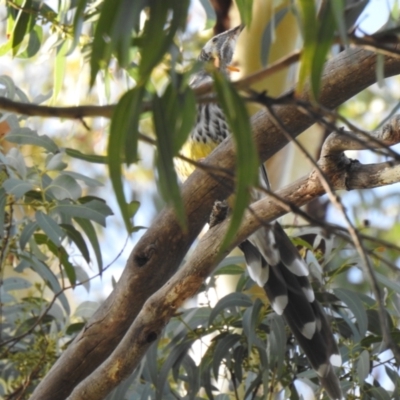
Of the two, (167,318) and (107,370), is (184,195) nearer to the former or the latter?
(167,318)

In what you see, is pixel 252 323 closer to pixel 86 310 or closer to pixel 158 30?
pixel 86 310

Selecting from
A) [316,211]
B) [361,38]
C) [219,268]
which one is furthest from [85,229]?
[316,211]

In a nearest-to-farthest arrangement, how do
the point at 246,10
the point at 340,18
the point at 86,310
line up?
the point at 340,18 → the point at 246,10 → the point at 86,310

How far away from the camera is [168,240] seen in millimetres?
1543

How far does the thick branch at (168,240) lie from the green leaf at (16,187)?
0.31 m

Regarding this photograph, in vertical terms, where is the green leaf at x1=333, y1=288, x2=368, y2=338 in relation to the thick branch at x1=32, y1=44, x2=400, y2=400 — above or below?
below

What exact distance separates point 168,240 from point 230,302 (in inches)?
12.9

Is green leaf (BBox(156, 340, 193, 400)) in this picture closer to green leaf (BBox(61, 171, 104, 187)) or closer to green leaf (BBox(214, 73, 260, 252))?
green leaf (BBox(61, 171, 104, 187))

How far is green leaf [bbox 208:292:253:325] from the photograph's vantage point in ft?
5.79

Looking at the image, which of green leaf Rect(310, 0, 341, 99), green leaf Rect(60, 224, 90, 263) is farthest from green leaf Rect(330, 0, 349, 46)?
green leaf Rect(60, 224, 90, 263)

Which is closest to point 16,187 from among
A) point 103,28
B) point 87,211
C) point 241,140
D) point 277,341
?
point 87,211

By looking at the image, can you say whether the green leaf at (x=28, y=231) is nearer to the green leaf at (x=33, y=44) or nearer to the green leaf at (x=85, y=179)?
the green leaf at (x=85, y=179)

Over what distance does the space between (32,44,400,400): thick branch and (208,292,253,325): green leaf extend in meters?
0.21

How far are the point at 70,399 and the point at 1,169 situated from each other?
607 millimetres
